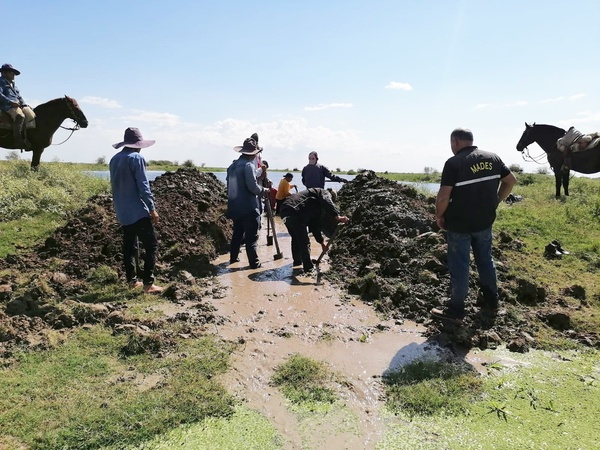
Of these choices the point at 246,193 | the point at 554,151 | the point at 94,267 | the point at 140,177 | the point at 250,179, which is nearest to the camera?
the point at 140,177

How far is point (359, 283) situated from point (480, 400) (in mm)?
2811

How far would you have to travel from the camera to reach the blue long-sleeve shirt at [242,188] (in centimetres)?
730

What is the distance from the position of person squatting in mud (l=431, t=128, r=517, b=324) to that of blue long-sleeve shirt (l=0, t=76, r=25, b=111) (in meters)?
10.5

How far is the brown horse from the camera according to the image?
38.3 feet

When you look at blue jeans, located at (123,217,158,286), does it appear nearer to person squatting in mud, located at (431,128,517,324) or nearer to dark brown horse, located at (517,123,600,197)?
person squatting in mud, located at (431,128,517,324)

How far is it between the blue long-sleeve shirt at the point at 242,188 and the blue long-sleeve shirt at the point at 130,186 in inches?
72.2

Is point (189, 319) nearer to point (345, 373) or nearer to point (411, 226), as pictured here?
point (345, 373)

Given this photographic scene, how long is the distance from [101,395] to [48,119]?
10.8 m

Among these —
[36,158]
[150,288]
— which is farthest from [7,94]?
[150,288]

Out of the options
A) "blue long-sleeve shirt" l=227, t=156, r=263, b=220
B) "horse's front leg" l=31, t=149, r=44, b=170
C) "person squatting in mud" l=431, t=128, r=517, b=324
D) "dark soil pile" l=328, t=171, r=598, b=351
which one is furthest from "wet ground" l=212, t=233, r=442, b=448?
"horse's front leg" l=31, t=149, r=44, b=170

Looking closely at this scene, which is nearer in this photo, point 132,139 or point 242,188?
point 132,139

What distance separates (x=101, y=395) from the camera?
3.29m

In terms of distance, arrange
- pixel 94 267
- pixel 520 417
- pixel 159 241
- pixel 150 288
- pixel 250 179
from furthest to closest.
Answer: pixel 159 241
pixel 250 179
pixel 94 267
pixel 150 288
pixel 520 417

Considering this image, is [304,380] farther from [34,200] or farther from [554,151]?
[554,151]
